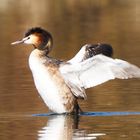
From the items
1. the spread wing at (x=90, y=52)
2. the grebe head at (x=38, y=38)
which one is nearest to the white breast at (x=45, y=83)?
the grebe head at (x=38, y=38)

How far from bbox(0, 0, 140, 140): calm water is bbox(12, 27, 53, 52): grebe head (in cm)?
106

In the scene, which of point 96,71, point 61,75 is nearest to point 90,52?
point 61,75

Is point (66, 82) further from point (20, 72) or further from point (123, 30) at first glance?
point (123, 30)

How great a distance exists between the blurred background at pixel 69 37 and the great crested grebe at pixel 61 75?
439 mm

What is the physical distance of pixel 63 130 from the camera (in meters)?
13.8

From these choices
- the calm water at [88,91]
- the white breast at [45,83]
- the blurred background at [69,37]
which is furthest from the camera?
the blurred background at [69,37]

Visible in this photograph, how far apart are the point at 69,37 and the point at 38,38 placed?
626 inches

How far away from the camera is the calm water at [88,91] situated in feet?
44.8

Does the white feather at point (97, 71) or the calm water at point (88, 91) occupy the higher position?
the white feather at point (97, 71)

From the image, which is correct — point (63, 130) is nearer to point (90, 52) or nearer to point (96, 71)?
point (96, 71)

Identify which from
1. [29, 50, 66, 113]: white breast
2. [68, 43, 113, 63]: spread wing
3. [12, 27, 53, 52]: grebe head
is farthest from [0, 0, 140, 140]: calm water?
[12, 27, 53, 52]: grebe head

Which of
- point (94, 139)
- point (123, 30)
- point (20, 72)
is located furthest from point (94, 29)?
point (94, 139)

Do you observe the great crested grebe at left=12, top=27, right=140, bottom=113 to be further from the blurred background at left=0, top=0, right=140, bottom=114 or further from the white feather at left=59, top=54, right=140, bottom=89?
the blurred background at left=0, top=0, right=140, bottom=114

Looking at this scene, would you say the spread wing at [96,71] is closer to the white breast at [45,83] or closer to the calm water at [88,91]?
the white breast at [45,83]
